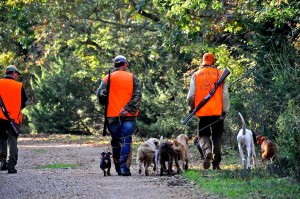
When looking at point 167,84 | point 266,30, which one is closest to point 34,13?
point 167,84

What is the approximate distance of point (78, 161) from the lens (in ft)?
65.7

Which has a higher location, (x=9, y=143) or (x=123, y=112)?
(x=123, y=112)

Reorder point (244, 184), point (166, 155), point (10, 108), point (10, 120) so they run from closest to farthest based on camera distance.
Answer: point (244, 184) → point (166, 155) → point (10, 120) → point (10, 108)

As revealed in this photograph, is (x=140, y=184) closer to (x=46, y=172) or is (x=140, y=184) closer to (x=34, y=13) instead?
(x=46, y=172)

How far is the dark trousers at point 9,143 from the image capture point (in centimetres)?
1639

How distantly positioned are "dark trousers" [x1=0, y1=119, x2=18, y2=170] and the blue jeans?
2220 millimetres

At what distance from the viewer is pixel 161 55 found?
30922 millimetres

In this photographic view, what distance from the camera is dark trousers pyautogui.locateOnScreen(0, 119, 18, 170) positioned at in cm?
1639

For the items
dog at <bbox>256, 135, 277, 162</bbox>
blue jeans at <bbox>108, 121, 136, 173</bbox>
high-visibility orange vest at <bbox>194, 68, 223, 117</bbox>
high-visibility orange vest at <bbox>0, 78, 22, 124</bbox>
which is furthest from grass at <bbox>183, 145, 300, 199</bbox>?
high-visibility orange vest at <bbox>0, 78, 22, 124</bbox>

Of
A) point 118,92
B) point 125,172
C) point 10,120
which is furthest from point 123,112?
point 10,120

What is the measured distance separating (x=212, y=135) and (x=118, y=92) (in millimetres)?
2032

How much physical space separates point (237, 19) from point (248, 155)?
25.4 ft

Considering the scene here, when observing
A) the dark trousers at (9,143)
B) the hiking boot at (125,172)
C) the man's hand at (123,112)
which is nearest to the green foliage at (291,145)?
the hiking boot at (125,172)

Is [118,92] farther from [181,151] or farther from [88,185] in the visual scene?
[88,185]
